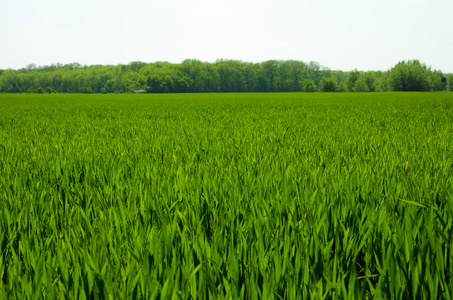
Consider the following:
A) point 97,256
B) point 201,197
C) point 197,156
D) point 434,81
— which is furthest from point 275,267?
point 434,81

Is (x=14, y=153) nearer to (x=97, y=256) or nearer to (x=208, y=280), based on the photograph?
(x=97, y=256)

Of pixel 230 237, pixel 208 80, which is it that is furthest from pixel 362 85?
pixel 230 237

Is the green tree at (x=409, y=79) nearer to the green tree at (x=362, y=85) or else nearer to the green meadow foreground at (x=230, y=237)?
the green tree at (x=362, y=85)

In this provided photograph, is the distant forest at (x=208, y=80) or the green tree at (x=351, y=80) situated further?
the green tree at (x=351, y=80)

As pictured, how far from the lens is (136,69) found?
495 ft

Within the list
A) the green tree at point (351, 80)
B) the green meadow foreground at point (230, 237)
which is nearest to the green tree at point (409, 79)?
the green tree at point (351, 80)

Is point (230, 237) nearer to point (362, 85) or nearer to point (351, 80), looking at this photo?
point (362, 85)

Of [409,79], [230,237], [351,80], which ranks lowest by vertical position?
[230,237]

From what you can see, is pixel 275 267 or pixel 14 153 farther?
pixel 14 153

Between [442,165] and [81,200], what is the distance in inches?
109

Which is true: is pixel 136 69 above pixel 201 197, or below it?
above

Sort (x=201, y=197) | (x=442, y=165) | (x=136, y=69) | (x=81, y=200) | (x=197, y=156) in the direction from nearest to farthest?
1. (x=201, y=197)
2. (x=81, y=200)
3. (x=442, y=165)
4. (x=197, y=156)
5. (x=136, y=69)

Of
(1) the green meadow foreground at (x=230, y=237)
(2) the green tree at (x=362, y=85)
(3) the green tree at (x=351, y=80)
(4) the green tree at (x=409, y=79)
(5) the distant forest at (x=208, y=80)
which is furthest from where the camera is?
(3) the green tree at (x=351, y=80)

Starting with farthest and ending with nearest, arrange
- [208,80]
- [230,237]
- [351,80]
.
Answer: [208,80], [351,80], [230,237]
